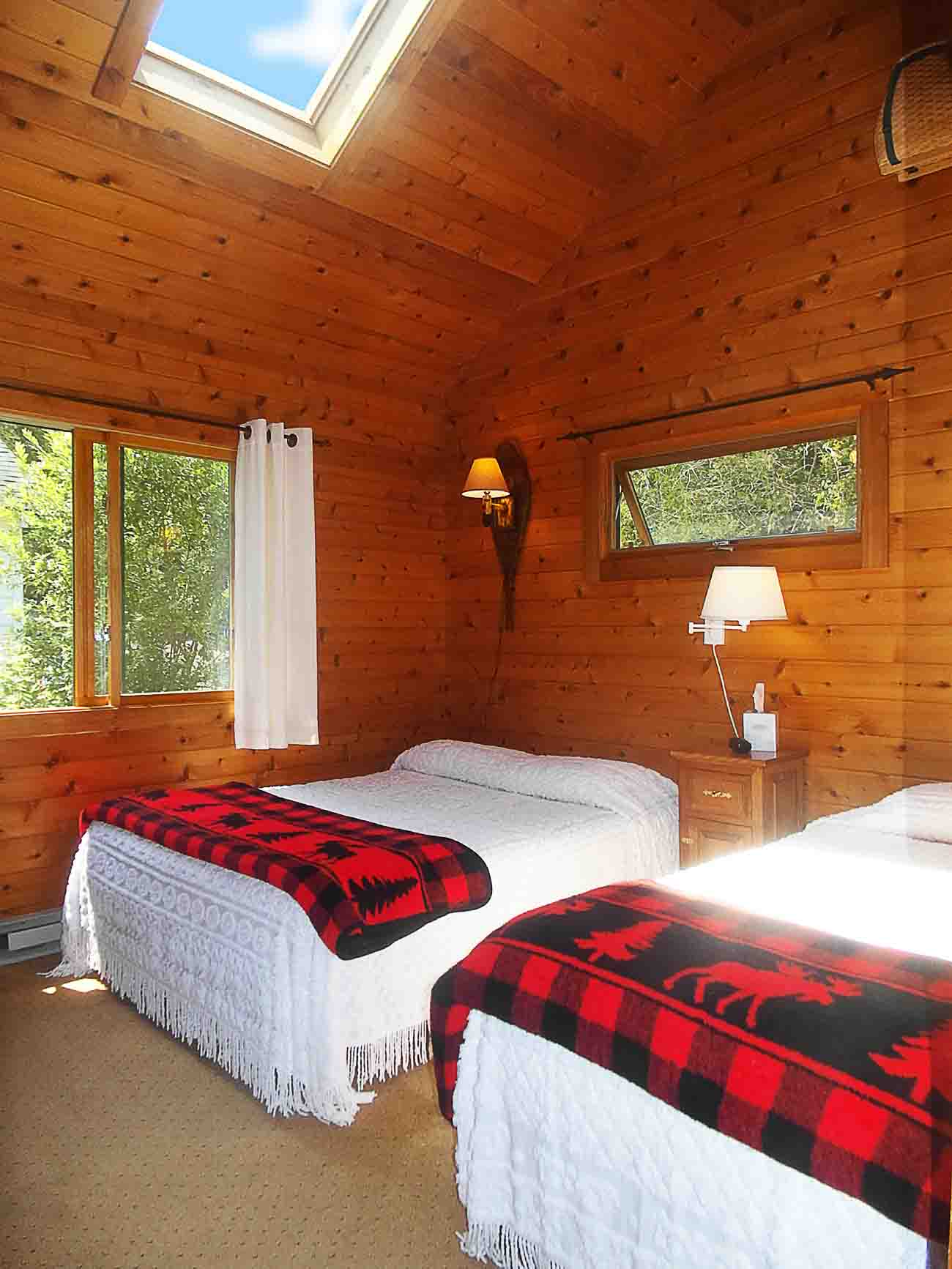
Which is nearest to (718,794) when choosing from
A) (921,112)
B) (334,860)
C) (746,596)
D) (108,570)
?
(746,596)

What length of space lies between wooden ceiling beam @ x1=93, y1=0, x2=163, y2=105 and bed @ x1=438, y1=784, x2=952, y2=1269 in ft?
8.78

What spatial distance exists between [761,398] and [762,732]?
123 centimetres

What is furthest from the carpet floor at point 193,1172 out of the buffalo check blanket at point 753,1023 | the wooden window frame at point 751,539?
the wooden window frame at point 751,539

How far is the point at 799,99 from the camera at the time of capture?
10.9 ft

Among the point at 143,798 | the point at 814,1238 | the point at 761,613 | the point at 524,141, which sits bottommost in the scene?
the point at 814,1238

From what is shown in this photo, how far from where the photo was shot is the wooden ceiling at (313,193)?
9.61 ft

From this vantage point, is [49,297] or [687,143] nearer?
[49,297]

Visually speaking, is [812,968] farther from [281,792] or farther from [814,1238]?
[281,792]

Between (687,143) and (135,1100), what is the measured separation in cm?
378

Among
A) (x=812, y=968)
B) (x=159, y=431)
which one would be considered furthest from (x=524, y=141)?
(x=812, y=968)

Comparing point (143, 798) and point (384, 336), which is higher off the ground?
point (384, 336)

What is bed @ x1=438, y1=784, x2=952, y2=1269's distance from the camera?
4.02ft

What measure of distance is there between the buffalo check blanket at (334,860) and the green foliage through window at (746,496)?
1.75m

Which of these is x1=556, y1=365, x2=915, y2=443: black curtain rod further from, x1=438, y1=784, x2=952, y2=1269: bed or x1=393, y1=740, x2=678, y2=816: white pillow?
x1=438, y1=784, x2=952, y2=1269: bed
